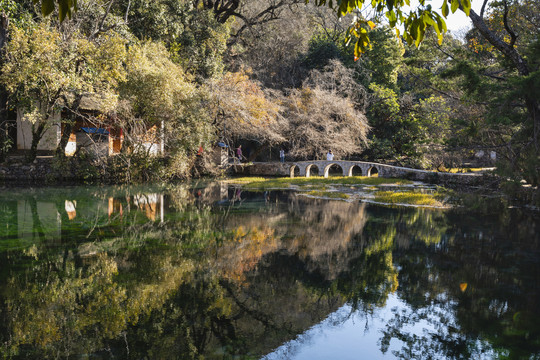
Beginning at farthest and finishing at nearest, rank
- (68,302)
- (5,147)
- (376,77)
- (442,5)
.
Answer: (376,77), (5,147), (68,302), (442,5)

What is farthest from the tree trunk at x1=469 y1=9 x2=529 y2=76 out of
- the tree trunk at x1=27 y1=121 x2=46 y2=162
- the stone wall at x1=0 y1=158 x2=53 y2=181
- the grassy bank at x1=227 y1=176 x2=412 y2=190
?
the stone wall at x1=0 y1=158 x2=53 y2=181

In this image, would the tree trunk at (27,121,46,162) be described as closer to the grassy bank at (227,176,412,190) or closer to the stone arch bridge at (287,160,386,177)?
the grassy bank at (227,176,412,190)

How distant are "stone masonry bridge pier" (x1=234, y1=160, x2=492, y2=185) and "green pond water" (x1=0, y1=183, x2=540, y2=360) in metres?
9.79

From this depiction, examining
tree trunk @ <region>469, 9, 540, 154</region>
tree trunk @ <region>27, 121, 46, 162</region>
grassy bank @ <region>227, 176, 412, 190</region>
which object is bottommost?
grassy bank @ <region>227, 176, 412, 190</region>

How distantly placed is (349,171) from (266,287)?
23.3 m

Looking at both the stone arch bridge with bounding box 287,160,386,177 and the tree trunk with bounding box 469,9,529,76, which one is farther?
the stone arch bridge with bounding box 287,160,386,177

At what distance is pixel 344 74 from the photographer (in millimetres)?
32750

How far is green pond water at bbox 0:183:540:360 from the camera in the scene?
495cm

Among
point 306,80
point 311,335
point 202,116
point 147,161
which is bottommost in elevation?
point 311,335

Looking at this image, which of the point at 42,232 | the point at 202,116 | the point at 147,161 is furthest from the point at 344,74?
the point at 42,232

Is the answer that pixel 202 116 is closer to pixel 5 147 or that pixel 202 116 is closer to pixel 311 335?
pixel 5 147

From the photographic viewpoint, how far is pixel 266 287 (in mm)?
6773

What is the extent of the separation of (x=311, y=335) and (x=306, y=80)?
28.9 m

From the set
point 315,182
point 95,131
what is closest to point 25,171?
point 95,131
